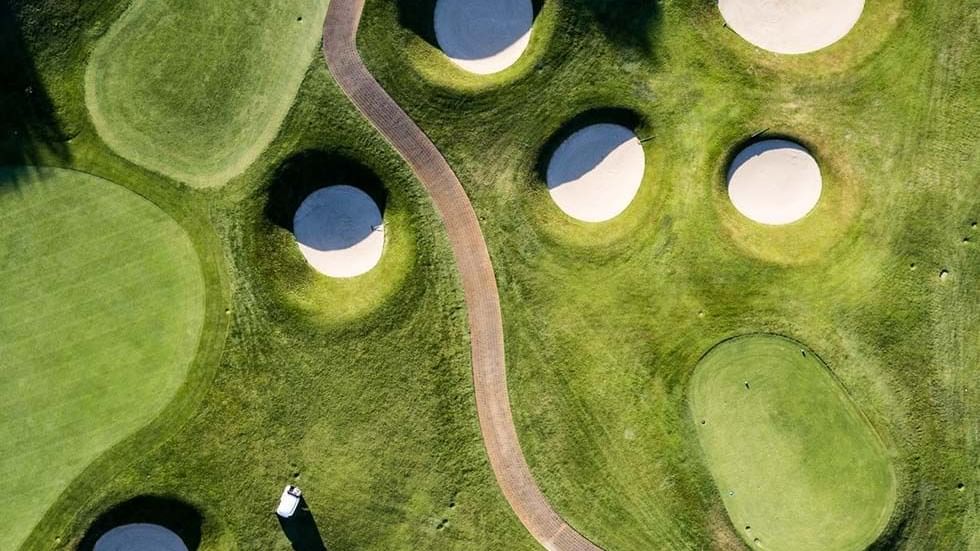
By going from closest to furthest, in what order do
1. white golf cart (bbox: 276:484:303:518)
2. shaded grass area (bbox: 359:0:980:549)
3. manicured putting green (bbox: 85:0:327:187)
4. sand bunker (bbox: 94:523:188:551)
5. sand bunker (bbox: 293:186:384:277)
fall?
white golf cart (bbox: 276:484:303:518) → shaded grass area (bbox: 359:0:980:549) → manicured putting green (bbox: 85:0:327:187) → sand bunker (bbox: 94:523:188:551) → sand bunker (bbox: 293:186:384:277)

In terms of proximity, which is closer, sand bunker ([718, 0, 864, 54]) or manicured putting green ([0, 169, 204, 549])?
sand bunker ([718, 0, 864, 54])

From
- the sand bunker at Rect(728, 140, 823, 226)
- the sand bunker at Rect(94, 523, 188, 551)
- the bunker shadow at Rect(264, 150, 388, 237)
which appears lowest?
the sand bunker at Rect(94, 523, 188, 551)

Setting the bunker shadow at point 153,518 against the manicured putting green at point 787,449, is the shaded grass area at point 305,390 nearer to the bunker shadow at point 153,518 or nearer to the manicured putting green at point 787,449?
the bunker shadow at point 153,518

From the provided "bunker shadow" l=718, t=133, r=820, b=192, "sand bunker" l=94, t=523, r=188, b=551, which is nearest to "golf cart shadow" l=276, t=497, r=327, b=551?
"sand bunker" l=94, t=523, r=188, b=551

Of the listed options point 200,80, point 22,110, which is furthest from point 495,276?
point 22,110

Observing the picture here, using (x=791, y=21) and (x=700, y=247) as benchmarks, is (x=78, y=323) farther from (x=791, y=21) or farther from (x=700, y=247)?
(x=791, y=21)

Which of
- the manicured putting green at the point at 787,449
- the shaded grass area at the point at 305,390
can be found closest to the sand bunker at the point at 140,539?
the shaded grass area at the point at 305,390

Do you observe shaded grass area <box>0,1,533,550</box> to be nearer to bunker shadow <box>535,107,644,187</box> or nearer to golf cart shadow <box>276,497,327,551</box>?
golf cart shadow <box>276,497,327,551</box>
